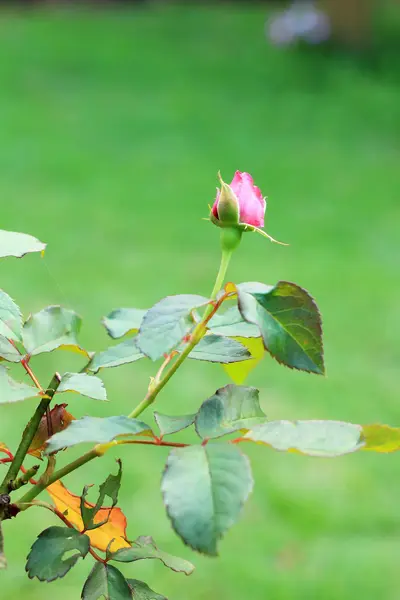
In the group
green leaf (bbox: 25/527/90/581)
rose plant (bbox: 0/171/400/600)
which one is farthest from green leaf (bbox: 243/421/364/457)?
green leaf (bbox: 25/527/90/581)

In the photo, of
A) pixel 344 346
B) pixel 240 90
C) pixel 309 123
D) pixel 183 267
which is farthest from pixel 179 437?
pixel 240 90

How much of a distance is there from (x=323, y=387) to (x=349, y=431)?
2.30m

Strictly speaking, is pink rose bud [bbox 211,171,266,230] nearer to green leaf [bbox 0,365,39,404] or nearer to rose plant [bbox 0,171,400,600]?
rose plant [bbox 0,171,400,600]

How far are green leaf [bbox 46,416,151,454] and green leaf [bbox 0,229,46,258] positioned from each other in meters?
0.10

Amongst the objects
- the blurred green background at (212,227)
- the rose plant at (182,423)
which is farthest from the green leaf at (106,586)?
the blurred green background at (212,227)

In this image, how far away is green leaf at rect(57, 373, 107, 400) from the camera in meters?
0.44

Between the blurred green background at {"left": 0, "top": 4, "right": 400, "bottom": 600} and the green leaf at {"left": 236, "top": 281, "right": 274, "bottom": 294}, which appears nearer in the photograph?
the green leaf at {"left": 236, "top": 281, "right": 274, "bottom": 294}

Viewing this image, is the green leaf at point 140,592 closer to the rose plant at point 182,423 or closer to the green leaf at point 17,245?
the rose plant at point 182,423

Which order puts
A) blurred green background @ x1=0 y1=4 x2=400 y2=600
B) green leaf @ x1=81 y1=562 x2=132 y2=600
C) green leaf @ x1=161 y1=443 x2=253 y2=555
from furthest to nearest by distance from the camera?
blurred green background @ x1=0 y1=4 x2=400 y2=600
green leaf @ x1=81 y1=562 x2=132 y2=600
green leaf @ x1=161 y1=443 x2=253 y2=555

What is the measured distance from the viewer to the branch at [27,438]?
434 millimetres

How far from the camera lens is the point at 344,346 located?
9.55 feet

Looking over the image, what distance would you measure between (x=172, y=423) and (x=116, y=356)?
7cm

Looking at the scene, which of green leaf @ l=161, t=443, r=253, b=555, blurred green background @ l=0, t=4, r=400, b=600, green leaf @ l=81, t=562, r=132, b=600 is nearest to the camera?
green leaf @ l=161, t=443, r=253, b=555

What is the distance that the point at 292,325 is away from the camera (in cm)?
41
